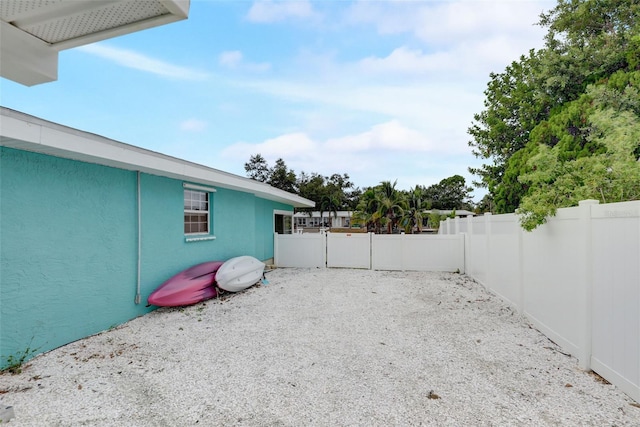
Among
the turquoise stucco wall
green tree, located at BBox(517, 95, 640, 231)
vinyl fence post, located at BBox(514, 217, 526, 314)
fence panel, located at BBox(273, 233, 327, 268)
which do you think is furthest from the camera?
fence panel, located at BBox(273, 233, 327, 268)

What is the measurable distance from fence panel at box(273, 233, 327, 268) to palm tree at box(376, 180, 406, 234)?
27.8ft

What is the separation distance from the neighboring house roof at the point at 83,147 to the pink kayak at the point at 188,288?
219 cm

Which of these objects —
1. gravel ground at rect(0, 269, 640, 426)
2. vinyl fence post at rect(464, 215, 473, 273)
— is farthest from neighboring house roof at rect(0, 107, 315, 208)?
vinyl fence post at rect(464, 215, 473, 273)

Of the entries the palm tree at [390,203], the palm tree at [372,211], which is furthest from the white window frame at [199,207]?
the palm tree at [390,203]

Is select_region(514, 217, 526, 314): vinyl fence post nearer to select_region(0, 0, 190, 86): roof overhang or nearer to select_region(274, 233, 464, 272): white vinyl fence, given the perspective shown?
select_region(274, 233, 464, 272): white vinyl fence

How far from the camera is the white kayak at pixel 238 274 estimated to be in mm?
7336

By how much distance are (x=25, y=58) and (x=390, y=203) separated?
1836cm

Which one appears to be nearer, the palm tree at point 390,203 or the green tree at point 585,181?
the green tree at point 585,181

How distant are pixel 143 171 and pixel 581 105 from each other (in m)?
15.6

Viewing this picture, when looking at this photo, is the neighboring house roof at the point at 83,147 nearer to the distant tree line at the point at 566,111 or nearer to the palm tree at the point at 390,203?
the distant tree line at the point at 566,111

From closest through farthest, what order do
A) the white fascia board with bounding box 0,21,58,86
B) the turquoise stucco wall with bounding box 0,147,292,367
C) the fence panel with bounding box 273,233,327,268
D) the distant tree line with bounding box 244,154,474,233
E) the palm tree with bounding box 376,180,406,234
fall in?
the white fascia board with bounding box 0,21,58,86, the turquoise stucco wall with bounding box 0,147,292,367, the fence panel with bounding box 273,233,327,268, the palm tree with bounding box 376,180,406,234, the distant tree line with bounding box 244,154,474,233

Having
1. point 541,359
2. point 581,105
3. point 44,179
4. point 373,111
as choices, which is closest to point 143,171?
point 44,179

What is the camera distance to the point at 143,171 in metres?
5.95

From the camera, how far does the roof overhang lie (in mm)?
1558
